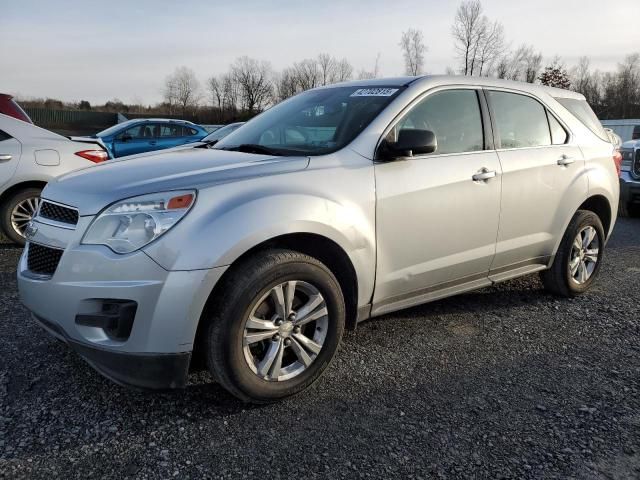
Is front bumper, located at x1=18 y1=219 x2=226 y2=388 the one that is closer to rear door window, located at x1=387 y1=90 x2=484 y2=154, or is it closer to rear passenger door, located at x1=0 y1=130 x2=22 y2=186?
rear door window, located at x1=387 y1=90 x2=484 y2=154

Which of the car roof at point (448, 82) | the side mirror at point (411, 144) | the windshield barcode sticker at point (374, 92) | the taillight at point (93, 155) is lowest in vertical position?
the taillight at point (93, 155)

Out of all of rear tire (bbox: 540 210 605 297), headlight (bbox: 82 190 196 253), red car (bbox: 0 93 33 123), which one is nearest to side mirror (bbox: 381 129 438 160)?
headlight (bbox: 82 190 196 253)

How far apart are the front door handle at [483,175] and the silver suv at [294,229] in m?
0.01

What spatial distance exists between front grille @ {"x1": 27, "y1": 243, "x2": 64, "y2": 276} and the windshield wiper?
127cm

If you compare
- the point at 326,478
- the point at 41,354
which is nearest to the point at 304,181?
the point at 326,478

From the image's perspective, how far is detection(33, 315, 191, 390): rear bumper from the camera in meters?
2.38

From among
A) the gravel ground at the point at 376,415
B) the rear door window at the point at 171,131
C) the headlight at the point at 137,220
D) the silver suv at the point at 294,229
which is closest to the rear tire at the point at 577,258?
the silver suv at the point at 294,229

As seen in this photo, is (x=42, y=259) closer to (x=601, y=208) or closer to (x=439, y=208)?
(x=439, y=208)

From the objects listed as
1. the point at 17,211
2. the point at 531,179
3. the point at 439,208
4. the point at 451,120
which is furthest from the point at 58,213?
the point at 17,211

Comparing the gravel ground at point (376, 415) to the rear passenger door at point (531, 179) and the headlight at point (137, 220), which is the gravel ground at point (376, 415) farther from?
the headlight at point (137, 220)

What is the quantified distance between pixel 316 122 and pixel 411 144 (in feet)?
2.55

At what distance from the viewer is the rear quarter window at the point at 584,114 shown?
4434mm

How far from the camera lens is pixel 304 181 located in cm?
274

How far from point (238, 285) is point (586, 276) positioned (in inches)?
136
